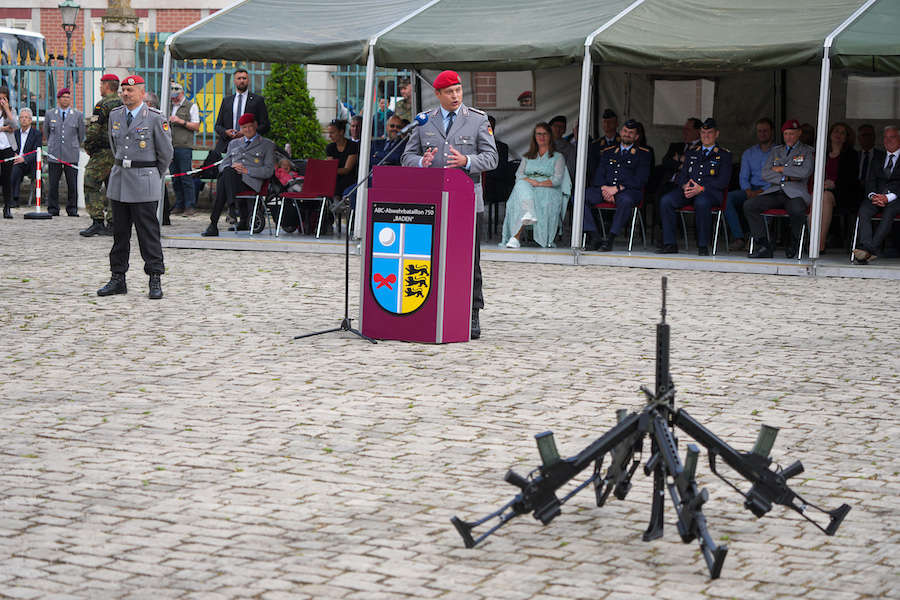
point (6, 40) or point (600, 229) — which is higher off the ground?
point (6, 40)

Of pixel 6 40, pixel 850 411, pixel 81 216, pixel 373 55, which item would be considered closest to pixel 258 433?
pixel 850 411

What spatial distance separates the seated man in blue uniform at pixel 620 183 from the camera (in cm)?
1573

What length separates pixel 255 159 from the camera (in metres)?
16.9

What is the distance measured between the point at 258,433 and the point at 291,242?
389 inches

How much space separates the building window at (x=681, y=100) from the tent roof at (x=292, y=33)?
135 inches

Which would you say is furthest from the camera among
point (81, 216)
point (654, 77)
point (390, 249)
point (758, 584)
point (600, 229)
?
point (81, 216)

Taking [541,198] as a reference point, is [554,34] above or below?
above

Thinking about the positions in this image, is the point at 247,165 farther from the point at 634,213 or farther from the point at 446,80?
the point at 446,80

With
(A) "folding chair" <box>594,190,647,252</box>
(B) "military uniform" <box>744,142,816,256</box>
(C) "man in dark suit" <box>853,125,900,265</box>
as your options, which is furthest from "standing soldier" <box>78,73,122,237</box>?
(C) "man in dark suit" <box>853,125,900,265</box>

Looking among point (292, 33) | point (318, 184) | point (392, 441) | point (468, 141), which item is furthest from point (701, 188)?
point (392, 441)

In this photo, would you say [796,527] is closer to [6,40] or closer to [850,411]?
[850,411]

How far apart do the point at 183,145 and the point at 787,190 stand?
30.5ft

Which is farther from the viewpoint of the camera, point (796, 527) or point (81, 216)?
point (81, 216)

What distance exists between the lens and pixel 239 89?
60.8ft
